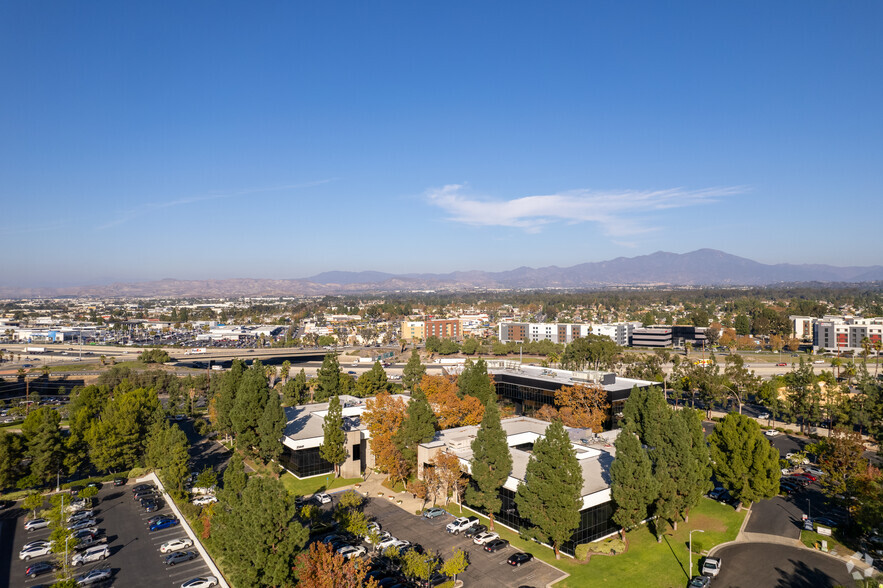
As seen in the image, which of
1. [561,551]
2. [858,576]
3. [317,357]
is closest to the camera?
[858,576]

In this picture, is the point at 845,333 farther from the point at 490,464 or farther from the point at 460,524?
the point at 460,524

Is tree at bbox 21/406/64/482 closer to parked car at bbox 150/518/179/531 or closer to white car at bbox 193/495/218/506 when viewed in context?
white car at bbox 193/495/218/506

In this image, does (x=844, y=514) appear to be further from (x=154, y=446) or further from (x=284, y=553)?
(x=154, y=446)

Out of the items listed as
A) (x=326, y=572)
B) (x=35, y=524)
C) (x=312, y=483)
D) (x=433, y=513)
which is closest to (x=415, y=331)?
(x=312, y=483)

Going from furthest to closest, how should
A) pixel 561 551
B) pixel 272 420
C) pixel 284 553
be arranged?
pixel 272 420, pixel 561 551, pixel 284 553

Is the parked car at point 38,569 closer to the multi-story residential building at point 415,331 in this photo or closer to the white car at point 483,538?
the white car at point 483,538

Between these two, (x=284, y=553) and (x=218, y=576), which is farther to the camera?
(x=218, y=576)

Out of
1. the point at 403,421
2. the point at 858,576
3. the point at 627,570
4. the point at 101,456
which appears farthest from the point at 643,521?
the point at 101,456
